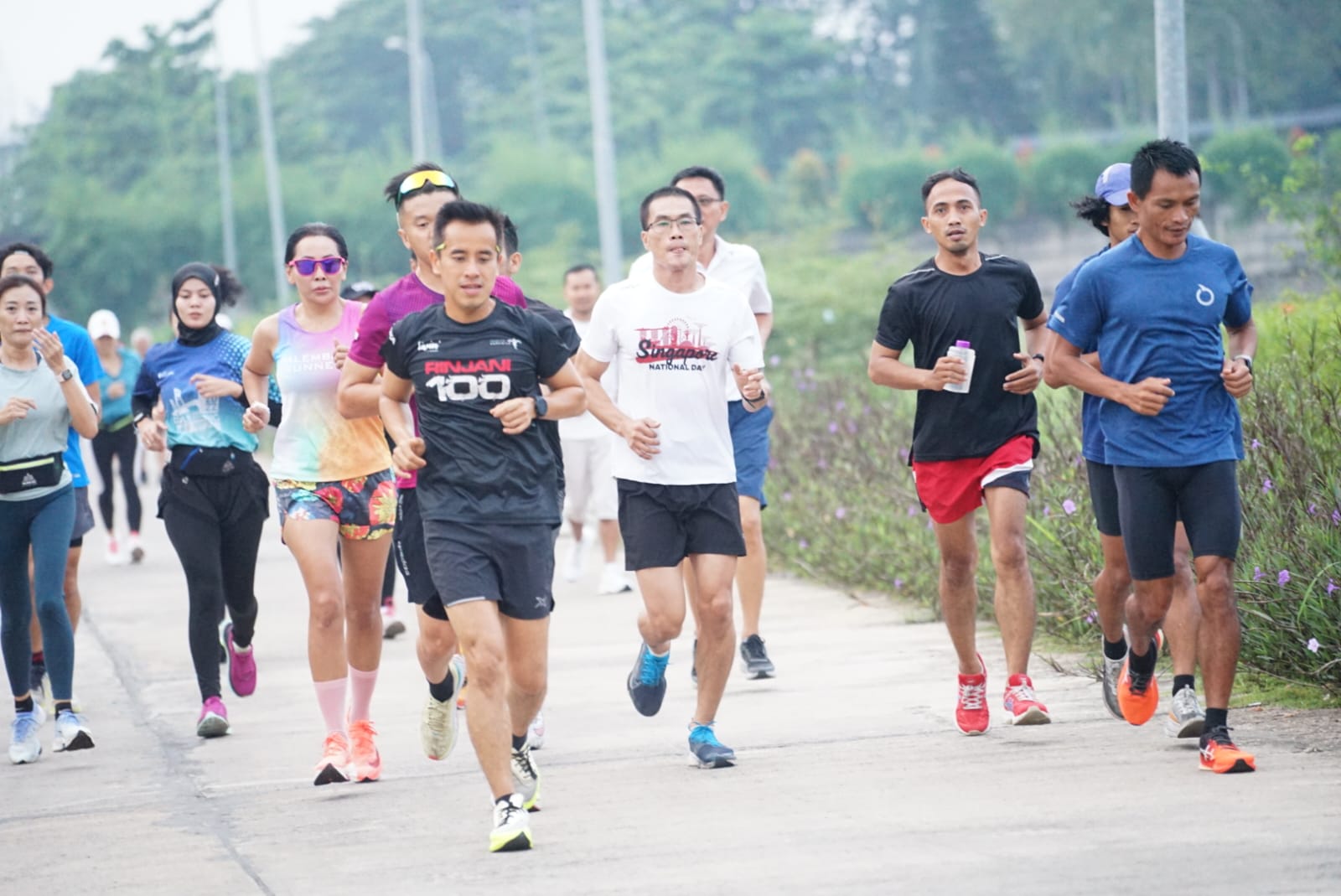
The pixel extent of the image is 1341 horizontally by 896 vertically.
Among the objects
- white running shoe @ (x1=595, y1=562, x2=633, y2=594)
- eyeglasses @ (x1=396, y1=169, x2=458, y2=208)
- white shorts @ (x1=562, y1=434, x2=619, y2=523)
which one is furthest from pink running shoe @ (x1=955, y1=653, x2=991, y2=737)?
white shorts @ (x1=562, y1=434, x2=619, y2=523)

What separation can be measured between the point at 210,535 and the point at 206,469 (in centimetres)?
29

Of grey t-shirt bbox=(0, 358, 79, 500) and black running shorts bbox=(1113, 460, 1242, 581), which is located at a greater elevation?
grey t-shirt bbox=(0, 358, 79, 500)

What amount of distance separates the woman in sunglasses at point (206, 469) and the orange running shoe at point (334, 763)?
1.31m

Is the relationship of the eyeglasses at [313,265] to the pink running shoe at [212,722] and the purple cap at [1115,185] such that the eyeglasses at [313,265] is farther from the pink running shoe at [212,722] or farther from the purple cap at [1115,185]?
the purple cap at [1115,185]

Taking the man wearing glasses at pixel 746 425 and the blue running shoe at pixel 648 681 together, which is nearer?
the blue running shoe at pixel 648 681

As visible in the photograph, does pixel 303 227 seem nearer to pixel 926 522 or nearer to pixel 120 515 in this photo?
pixel 926 522

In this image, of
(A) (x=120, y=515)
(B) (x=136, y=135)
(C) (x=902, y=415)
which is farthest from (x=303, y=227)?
(B) (x=136, y=135)

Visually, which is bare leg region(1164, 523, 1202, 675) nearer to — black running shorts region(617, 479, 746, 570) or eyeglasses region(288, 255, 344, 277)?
black running shorts region(617, 479, 746, 570)

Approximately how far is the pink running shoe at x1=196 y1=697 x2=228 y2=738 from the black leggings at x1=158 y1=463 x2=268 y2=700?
6 centimetres

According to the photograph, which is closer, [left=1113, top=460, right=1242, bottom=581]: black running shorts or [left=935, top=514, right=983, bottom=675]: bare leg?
[left=1113, top=460, right=1242, bottom=581]: black running shorts

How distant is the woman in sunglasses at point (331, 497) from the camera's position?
24.1ft

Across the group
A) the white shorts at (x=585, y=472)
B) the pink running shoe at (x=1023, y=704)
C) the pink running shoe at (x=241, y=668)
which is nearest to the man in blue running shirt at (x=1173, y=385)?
the pink running shoe at (x=1023, y=704)

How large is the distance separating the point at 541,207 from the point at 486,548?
54.5m

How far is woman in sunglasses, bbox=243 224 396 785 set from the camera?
733 centimetres
